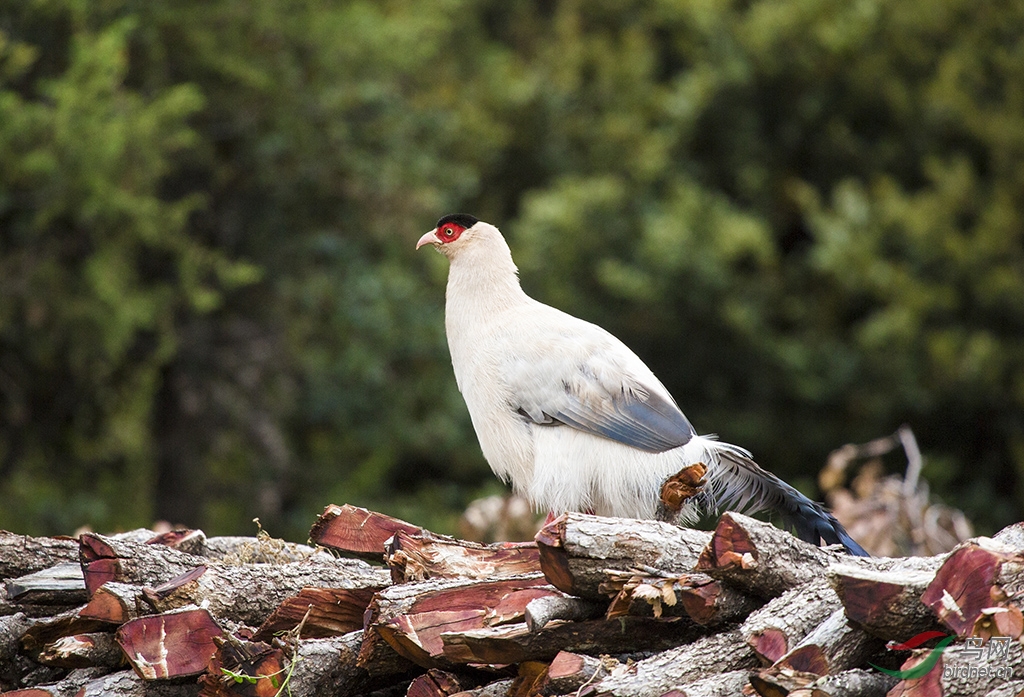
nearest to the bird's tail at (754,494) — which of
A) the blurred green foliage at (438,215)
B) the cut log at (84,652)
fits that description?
the cut log at (84,652)

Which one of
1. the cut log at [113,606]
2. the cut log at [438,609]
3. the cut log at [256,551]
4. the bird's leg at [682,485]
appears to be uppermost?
the cut log at [256,551]

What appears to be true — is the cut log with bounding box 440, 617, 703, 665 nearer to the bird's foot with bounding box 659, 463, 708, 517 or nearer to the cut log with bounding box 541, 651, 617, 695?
the cut log with bounding box 541, 651, 617, 695

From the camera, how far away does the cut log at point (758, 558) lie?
2984 mm

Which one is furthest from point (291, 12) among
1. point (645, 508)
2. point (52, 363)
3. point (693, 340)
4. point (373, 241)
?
point (645, 508)

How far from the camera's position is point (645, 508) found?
4.24 metres

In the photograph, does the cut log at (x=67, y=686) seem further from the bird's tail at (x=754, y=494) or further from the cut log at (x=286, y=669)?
the bird's tail at (x=754, y=494)

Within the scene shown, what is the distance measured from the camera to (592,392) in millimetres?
4281

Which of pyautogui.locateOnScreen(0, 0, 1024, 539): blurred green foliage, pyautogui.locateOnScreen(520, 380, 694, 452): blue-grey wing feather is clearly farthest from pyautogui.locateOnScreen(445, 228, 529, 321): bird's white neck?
pyautogui.locateOnScreen(0, 0, 1024, 539): blurred green foliage

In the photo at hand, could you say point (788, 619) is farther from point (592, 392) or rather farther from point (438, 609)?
point (592, 392)

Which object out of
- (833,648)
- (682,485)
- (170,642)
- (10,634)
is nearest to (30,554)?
(10,634)

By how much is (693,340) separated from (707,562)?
35.3ft

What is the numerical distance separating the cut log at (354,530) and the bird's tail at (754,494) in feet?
3.68

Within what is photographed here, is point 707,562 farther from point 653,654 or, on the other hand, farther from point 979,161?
point 979,161

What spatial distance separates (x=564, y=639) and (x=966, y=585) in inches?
44.1
